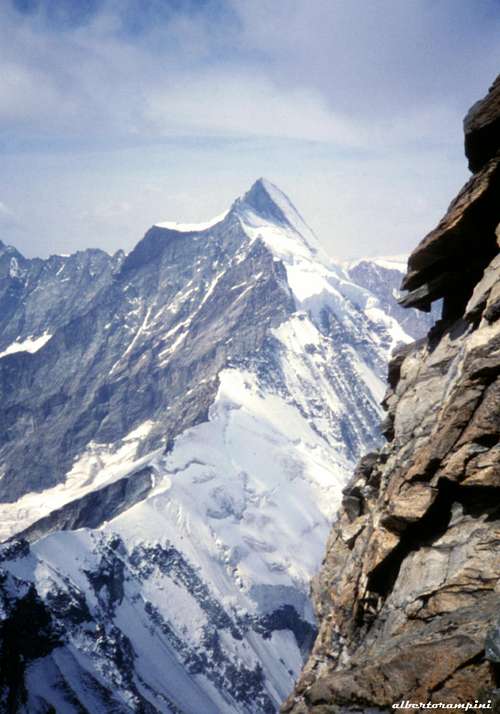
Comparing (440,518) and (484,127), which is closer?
(440,518)

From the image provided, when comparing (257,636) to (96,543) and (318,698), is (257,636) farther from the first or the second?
(318,698)

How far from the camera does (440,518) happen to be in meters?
21.5

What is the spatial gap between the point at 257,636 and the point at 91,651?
6571cm

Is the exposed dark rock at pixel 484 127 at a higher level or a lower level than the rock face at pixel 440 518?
higher

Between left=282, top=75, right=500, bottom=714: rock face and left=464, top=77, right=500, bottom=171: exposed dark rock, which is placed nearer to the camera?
left=282, top=75, right=500, bottom=714: rock face

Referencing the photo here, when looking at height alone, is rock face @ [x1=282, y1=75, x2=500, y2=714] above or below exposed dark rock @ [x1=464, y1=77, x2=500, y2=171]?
below

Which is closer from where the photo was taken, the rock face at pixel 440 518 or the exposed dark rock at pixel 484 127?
Answer: the rock face at pixel 440 518

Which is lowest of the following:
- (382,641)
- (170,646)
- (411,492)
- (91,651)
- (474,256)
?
(170,646)

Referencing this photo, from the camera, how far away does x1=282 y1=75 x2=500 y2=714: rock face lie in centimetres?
1739

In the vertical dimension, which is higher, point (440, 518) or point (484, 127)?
point (484, 127)

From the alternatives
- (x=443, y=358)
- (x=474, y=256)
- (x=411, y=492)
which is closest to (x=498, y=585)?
(x=411, y=492)

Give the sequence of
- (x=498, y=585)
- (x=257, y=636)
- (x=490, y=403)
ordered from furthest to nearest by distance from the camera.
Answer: (x=257, y=636)
(x=490, y=403)
(x=498, y=585)

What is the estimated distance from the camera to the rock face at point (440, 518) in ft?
57.1

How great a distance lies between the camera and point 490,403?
19.9m
